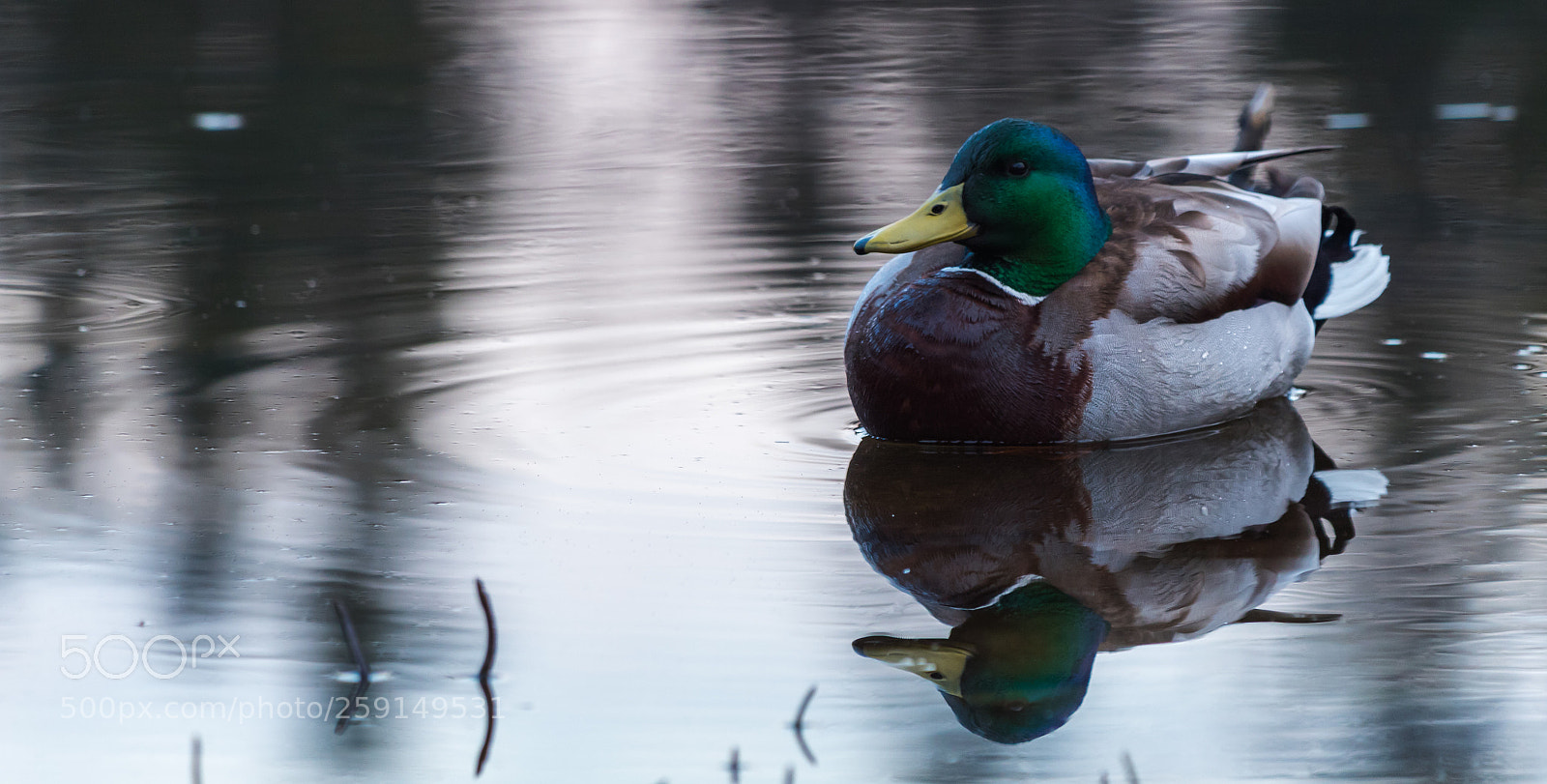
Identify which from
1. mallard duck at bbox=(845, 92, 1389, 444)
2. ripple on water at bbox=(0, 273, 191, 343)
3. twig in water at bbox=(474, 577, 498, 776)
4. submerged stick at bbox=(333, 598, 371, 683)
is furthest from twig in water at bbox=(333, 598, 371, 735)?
ripple on water at bbox=(0, 273, 191, 343)

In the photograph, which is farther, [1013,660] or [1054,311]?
[1054,311]

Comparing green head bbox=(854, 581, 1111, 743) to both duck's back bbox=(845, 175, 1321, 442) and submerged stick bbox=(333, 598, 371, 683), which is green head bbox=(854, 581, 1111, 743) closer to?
submerged stick bbox=(333, 598, 371, 683)

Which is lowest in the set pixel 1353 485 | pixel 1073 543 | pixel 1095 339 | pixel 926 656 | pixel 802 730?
pixel 1353 485

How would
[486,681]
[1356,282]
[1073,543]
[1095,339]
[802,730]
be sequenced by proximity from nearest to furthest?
[802,730]
[486,681]
[1073,543]
[1095,339]
[1356,282]

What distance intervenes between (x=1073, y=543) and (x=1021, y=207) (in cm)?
126

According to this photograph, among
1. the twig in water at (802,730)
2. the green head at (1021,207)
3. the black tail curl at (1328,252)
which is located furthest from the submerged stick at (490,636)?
the black tail curl at (1328,252)

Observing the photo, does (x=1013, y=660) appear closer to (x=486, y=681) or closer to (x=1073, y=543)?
(x=1073, y=543)

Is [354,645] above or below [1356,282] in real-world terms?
above

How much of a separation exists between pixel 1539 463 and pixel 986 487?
149 cm

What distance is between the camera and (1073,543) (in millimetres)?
4613

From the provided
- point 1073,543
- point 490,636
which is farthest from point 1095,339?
point 490,636

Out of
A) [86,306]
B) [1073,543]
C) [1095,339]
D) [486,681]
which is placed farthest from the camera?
[86,306]

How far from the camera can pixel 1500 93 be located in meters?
11.5

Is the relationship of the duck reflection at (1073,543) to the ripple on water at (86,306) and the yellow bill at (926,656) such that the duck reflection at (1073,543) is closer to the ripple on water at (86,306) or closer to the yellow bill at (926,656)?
the yellow bill at (926,656)
